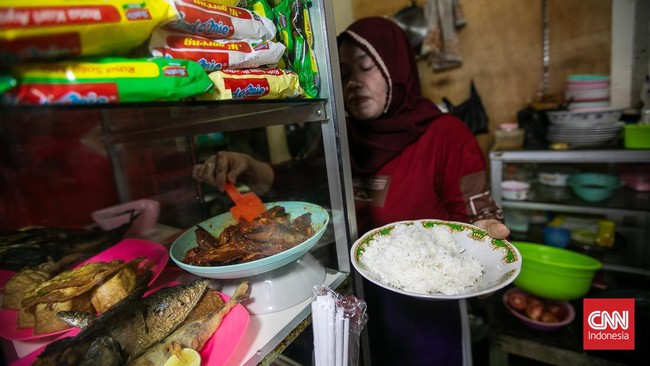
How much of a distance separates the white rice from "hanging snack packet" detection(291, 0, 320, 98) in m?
0.46

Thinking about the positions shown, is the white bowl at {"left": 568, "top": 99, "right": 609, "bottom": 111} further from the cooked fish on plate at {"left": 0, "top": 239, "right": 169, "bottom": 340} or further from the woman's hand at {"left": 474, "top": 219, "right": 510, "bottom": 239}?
the cooked fish on plate at {"left": 0, "top": 239, "right": 169, "bottom": 340}

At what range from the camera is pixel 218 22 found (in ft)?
1.82

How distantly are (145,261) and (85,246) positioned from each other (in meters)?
0.35

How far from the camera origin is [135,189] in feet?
5.56

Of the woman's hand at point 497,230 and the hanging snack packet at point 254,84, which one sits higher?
the hanging snack packet at point 254,84

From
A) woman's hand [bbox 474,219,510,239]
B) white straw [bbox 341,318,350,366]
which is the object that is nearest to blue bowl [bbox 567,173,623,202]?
woman's hand [bbox 474,219,510,239]

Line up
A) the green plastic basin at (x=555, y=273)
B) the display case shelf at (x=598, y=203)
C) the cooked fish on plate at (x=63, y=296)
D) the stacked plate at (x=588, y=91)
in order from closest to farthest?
the cooked fish on plate at (x=63, y=296) < the green plastic basin at (x=555, y=273) < the display case shelf at (x=598, y=203) < the stacked plate at (x=588, y=91)

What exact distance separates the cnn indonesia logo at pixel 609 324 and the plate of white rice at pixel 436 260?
4.96 feet

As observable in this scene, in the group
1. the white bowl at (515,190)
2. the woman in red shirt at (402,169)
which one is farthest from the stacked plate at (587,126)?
the woman in red shirt at (402,169)

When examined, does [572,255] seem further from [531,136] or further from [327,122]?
[327,122]

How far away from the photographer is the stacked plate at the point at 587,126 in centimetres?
208

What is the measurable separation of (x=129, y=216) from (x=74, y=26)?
123 cm

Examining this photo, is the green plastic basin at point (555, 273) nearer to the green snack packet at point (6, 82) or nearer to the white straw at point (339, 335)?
the white straw at point (339, 335)

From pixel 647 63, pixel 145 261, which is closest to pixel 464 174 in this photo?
pixel 145 261
